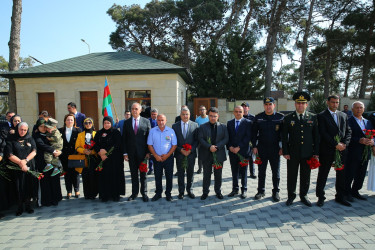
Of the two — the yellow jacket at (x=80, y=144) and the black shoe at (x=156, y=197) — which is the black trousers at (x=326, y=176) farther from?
the yellow jacket at (x=80, y=144)

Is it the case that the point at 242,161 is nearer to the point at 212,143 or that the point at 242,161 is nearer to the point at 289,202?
the point at 212,143

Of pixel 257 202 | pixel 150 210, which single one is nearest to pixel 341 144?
pixel 257 202

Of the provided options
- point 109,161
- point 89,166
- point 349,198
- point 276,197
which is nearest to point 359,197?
point 349,198

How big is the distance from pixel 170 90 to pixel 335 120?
327 inches

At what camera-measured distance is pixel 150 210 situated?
15.0 feet

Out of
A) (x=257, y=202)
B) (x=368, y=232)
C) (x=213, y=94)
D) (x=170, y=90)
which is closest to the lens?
(x=368, y=232)

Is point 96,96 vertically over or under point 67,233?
over

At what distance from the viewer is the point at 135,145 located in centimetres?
508

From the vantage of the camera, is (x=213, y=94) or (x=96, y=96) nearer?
(x=96, y=96)

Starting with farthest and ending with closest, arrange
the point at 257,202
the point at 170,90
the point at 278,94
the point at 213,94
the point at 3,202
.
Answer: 1. the point at 278,94
2. the point at 213,94
3. the point at 170,90
4. the point at 257,202
5. the point at 3,202

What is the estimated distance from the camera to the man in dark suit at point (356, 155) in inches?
194

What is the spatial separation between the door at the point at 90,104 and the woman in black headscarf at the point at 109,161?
25.4 feet

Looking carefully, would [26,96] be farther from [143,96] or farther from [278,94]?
[278,94]

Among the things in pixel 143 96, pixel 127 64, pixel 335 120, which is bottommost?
pixel 335 120
